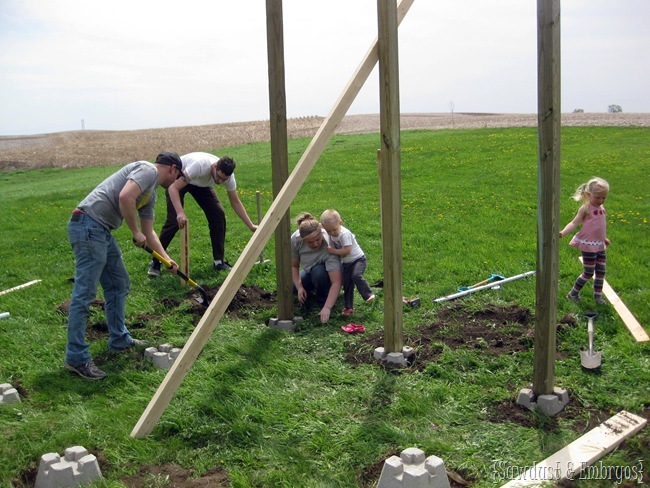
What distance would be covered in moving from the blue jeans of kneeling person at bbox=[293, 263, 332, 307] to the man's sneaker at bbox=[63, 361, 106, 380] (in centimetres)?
233

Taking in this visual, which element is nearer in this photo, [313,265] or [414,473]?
[414,473]

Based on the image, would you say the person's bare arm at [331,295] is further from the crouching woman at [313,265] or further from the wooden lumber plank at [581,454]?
the wooden lumber plank at [581,454]

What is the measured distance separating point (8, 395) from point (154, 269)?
3.44 meters

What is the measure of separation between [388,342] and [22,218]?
1112cm

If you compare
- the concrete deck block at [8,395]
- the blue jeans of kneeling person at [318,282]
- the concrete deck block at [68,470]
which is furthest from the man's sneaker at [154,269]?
the concrete deck block at [68,470]

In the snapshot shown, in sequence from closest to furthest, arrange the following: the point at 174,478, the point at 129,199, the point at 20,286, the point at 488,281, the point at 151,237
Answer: the point at 174,478, the point at 129,199, the point at 151,237, the point at 488,281, the point at 20,286

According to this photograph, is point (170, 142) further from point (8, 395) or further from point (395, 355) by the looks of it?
point (395, 355)

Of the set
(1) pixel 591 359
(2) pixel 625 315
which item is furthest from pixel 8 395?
(2) pixel 625 315

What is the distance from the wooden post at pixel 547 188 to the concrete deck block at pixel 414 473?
48.6 inches

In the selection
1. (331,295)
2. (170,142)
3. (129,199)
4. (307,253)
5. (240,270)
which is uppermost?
(170,142)

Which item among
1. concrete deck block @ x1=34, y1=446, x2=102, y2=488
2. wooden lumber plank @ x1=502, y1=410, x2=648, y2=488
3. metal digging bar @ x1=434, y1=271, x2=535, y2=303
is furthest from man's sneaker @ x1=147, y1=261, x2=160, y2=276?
wooden lumber plank @ x1=502, y1=410, x2=648, y2=488

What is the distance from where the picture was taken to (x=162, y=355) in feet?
17.3

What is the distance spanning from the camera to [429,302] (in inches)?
254

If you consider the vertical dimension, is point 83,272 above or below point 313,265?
above
